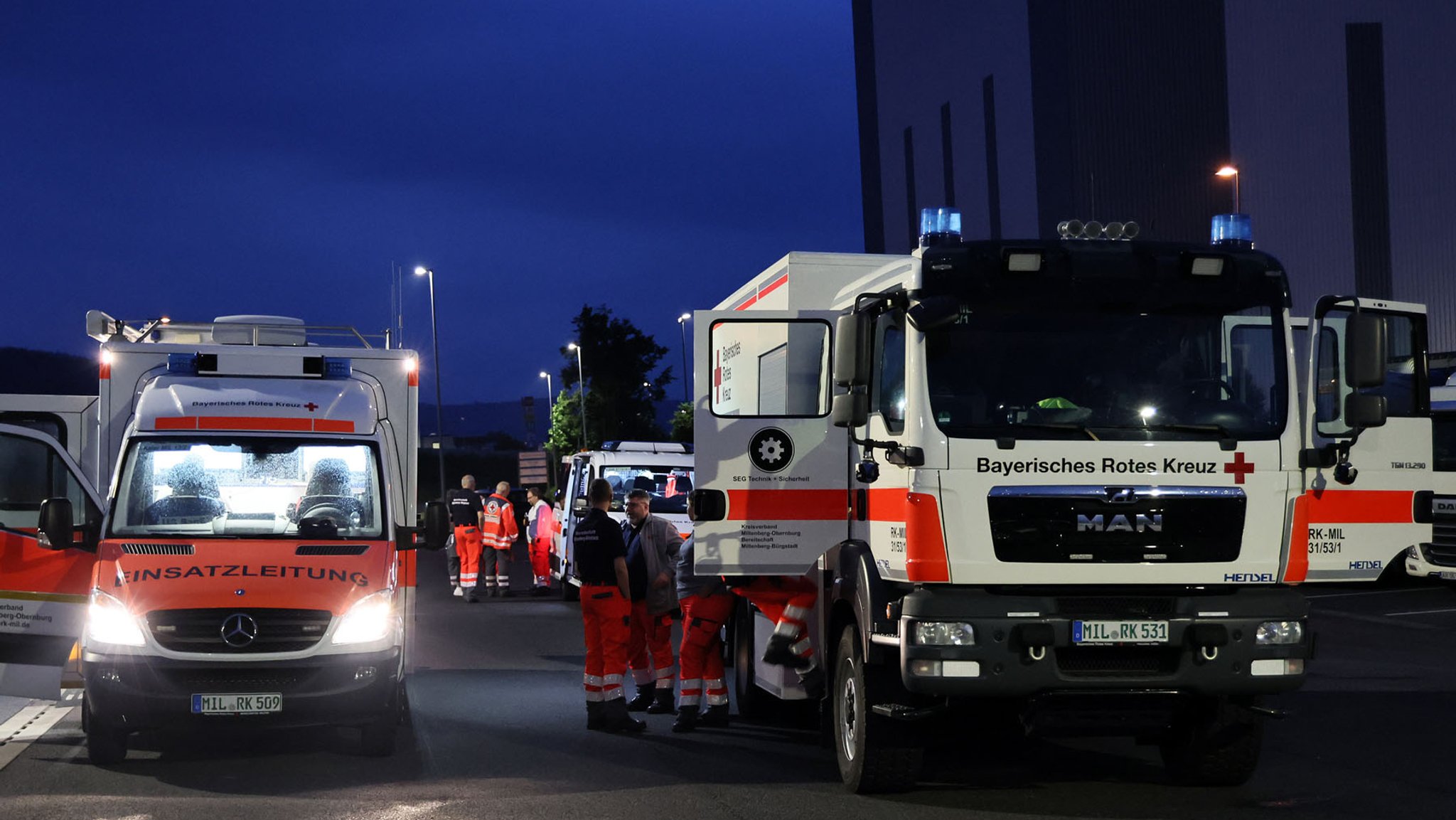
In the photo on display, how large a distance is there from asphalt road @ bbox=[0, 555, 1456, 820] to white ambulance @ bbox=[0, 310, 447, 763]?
446 mm

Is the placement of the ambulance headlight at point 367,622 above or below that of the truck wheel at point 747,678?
above

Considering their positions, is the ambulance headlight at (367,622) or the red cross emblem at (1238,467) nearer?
the red cross emblem at (1238,467)

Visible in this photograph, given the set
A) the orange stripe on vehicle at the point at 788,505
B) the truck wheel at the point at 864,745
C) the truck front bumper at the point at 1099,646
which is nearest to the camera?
the truck front bumper at the point at 1099,646

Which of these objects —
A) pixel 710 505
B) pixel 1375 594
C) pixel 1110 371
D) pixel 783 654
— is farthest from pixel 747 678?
pixel 1375 594

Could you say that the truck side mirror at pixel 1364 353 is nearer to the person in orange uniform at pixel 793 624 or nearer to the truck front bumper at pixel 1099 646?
the truck front bumper at pixel 1099 646

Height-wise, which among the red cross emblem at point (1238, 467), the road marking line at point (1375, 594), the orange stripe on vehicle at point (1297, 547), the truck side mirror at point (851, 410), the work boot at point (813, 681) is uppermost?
the truck side mirror at point (851, 410)

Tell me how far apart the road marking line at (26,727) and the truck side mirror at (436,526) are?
2.79 m

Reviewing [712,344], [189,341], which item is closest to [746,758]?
[712,344]

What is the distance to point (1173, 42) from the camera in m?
41.8

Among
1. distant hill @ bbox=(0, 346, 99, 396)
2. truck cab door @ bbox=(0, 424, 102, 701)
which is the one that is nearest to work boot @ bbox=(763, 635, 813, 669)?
truck cab door @ bbox=(0, 424, 102, 701)

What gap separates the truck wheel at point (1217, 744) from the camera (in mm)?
8602

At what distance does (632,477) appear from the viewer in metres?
23.0

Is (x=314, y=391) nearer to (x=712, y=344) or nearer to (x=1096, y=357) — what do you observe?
(x=712, y=344)

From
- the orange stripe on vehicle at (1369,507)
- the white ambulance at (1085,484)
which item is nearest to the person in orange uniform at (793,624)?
the white ambulance at (1085,484)
